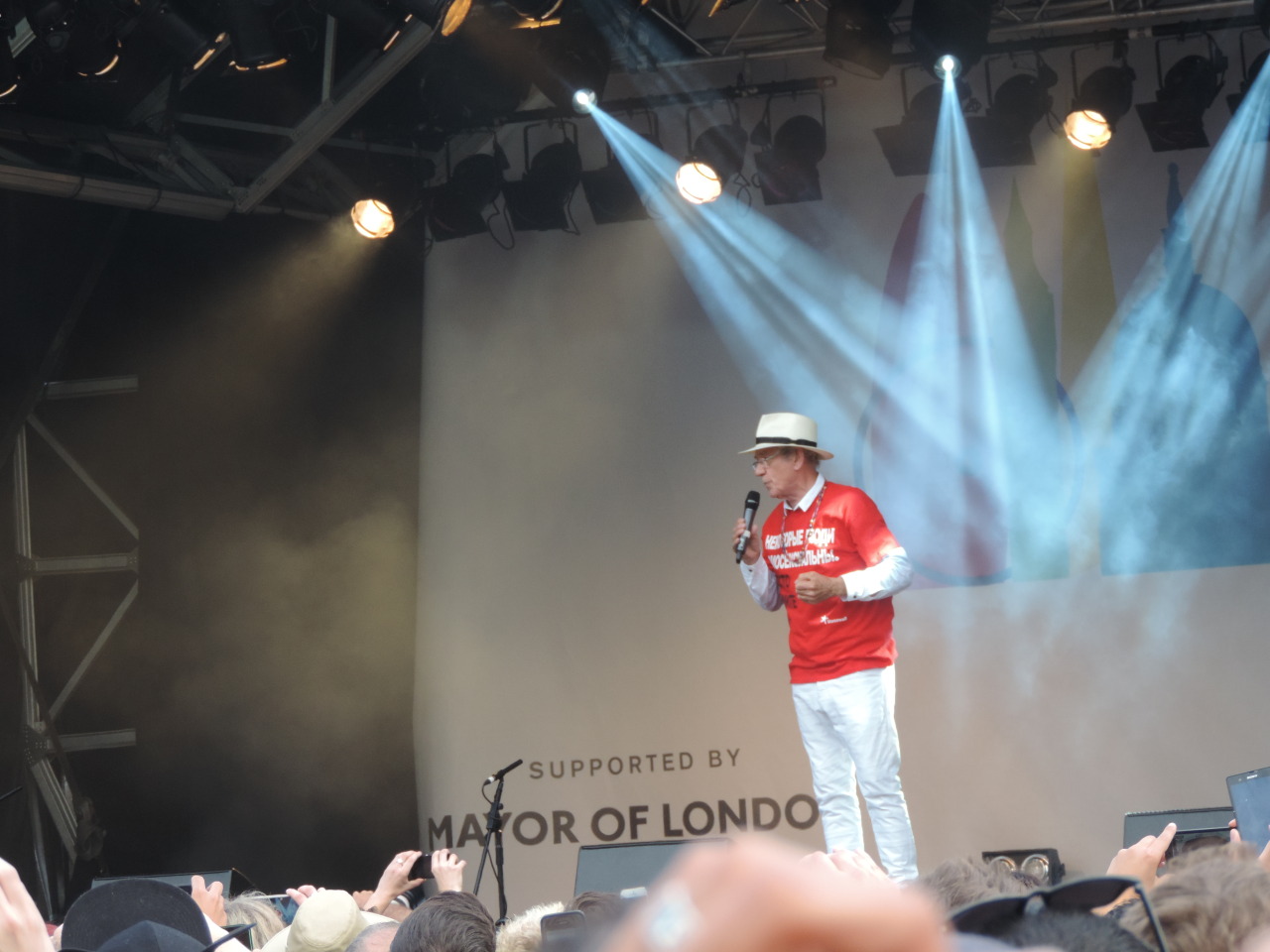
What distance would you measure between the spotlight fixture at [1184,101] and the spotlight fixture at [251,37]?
4175 mm

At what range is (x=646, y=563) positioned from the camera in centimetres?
664

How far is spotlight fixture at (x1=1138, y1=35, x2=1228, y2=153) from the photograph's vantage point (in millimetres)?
6047

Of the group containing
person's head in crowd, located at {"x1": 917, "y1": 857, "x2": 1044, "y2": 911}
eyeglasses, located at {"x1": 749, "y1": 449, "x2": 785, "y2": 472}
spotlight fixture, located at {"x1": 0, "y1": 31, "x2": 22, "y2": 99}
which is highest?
spotlight fixture, located at {"x1": 0, "y1": 31, "x2": 22, "y2": 99}

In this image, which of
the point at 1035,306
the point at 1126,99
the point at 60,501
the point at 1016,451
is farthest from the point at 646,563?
the point at 1126,99

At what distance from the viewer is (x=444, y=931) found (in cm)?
185

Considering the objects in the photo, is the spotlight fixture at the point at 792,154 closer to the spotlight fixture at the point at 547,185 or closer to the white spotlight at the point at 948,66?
the white spotlight at the point at 948,66

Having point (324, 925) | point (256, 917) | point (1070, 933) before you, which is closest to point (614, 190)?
point (256, 917)

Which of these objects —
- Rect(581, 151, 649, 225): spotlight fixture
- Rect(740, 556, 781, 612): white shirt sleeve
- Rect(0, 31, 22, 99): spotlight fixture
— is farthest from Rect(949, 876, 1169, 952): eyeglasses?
Rect(581, 151, 649, 225): spotlight fixture

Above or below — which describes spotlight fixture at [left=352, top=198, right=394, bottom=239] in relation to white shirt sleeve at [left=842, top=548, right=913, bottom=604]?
above

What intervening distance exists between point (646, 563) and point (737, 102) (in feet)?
8.19

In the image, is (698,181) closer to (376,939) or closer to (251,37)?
(251,37)

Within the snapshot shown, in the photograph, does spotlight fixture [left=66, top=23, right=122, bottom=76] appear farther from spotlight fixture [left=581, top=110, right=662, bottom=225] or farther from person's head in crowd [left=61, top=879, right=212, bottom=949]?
person's head in crowd [left=61, top=879, right=212, bottom=949]

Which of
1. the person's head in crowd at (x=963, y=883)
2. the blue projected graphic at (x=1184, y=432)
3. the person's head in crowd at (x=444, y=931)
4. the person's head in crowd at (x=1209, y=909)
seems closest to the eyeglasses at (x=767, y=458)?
the blue projected graphic at (x=1184, y=432)

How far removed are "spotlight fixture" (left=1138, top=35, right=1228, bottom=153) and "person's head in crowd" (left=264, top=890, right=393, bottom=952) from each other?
5565mm
